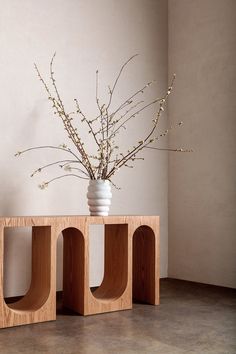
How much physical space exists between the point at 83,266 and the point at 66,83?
120 cm

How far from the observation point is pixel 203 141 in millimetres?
3424

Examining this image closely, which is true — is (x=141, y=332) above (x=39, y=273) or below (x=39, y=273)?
below

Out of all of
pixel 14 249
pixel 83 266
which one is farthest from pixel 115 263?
pixel 14 249

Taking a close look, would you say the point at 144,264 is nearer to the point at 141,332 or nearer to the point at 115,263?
the point at 115,263

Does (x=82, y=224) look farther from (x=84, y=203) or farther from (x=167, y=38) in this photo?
(x=167, y=38)

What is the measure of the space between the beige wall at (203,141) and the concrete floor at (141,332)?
59cm

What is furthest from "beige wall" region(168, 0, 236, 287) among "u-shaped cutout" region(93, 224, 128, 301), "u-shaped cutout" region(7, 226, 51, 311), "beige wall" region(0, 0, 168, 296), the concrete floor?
"u-shaped cutout" region(7, 226, 51, 311)

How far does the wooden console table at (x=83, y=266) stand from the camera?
239cm

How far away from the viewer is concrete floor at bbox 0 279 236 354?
195cm

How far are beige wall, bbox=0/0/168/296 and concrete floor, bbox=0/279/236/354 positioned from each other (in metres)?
0.64

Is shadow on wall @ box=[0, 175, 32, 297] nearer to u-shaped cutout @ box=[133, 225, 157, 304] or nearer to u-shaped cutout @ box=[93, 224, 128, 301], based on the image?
u-shaped cutout @ box=[93, 224, 128, 301]

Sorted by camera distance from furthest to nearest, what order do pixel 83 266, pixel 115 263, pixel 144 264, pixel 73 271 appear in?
1. pixel 144 264
2. pixel 115 263
3. pixel 73 271
4. pixel 83 266

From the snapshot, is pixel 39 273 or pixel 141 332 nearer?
pixel 141 332

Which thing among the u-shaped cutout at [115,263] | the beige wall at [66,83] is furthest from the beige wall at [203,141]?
the u-shaped cutout at [115,263]
